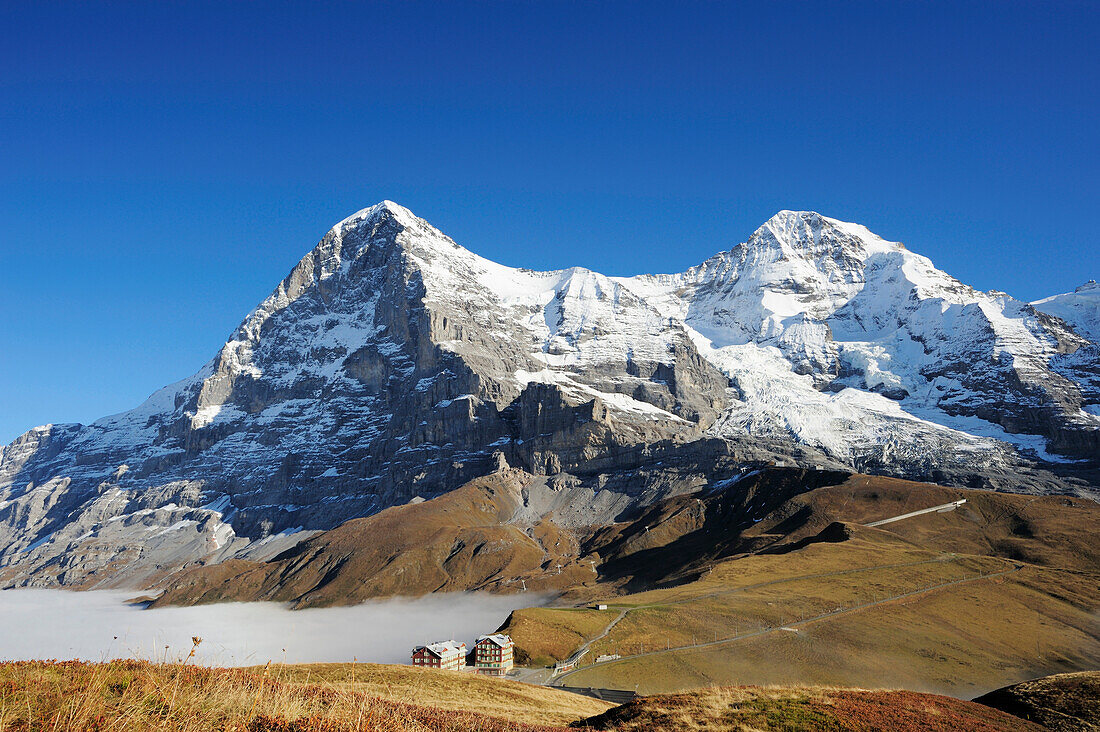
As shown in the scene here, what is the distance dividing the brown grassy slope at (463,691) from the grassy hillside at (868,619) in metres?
35.7

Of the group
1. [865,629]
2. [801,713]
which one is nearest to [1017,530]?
[865,629]

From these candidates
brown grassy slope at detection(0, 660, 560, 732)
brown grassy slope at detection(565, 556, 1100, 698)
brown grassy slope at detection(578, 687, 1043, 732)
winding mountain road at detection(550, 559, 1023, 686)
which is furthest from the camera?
winding mountain road at detection(550, 559, 1023, 686)

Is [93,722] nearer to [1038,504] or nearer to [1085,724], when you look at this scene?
[1085,724]

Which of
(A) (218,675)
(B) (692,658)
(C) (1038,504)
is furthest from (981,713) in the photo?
(C) (1038,504)

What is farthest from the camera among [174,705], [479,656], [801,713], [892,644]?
[479,656]

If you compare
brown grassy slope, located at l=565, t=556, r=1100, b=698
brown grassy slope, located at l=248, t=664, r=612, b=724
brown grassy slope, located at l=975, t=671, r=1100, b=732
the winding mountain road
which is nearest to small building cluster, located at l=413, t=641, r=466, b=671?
the winding mountain road

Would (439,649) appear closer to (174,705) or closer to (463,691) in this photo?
(463,691)

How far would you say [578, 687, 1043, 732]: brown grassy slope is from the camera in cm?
2731

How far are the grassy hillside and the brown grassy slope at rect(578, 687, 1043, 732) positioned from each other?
42.5 m

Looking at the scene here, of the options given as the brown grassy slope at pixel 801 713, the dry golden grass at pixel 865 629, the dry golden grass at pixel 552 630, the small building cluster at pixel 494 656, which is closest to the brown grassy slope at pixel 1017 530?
the dry golden grass at pixel 865 629

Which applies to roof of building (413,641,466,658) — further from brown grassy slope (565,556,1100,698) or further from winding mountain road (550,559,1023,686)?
brown grassy slope (565,556,1100,698)

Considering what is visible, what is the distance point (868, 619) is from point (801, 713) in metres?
91.9

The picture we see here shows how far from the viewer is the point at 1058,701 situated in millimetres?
34156

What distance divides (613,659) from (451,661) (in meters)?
24.3
